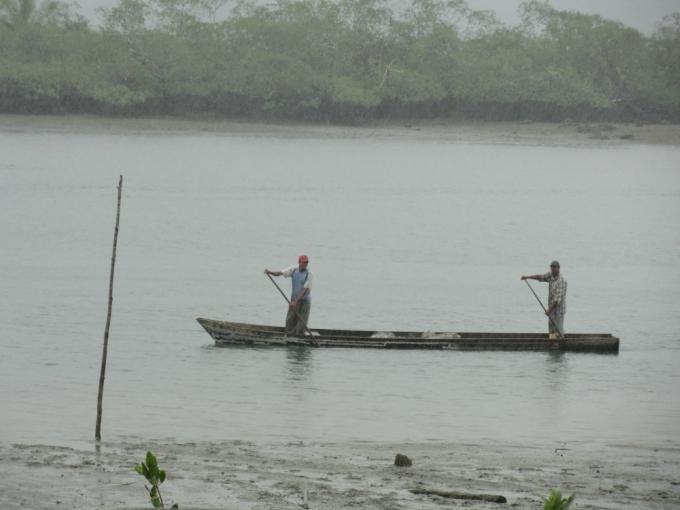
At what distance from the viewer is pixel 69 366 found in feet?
61.7

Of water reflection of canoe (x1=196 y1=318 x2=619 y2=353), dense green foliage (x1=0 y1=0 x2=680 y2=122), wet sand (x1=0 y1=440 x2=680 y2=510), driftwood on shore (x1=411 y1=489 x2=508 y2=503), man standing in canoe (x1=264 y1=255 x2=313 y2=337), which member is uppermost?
dense green foliage (x1=0 y1=0 x2=680 y2=122)

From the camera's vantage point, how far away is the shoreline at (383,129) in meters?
74.9

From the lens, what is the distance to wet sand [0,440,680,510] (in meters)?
10.5

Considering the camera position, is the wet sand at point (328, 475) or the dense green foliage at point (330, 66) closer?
the wet sand at point (328, 475)

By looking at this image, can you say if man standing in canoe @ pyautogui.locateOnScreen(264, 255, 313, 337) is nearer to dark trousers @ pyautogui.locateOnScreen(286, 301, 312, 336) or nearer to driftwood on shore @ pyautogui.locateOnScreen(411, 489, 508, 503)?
dark trousers @ pyautogui.locateOnScreen(286, 301, 312, 336)

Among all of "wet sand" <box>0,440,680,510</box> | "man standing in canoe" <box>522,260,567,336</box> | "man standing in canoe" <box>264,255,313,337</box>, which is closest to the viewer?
"wet sand" <box>0,440,680,510</box>

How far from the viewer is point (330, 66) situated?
8088cm

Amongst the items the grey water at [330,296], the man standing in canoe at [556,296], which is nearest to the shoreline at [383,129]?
the grey water at [330,296]

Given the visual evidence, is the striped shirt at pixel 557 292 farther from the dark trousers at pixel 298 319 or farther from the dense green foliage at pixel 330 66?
the dense green foliage at pixel 330 66

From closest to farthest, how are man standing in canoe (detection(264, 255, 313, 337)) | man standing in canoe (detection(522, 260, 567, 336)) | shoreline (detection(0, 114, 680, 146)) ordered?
man standing in canoe (detection(264, 255, 313, 337)), man standing in canoe (detection(522, 260, 567, 336)), shoreline (detection(0, 114, 680, 146))

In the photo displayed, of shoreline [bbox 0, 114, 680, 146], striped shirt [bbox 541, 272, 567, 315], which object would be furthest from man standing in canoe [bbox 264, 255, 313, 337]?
shoreline [bbox 0, 114, 680, 146]

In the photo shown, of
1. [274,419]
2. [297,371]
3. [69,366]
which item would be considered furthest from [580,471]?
[69,366]

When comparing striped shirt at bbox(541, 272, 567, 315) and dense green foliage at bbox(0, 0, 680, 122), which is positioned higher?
dense green foliage at bbox(0, 0, 680, 122)

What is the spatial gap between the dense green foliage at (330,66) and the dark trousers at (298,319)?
5427cm
